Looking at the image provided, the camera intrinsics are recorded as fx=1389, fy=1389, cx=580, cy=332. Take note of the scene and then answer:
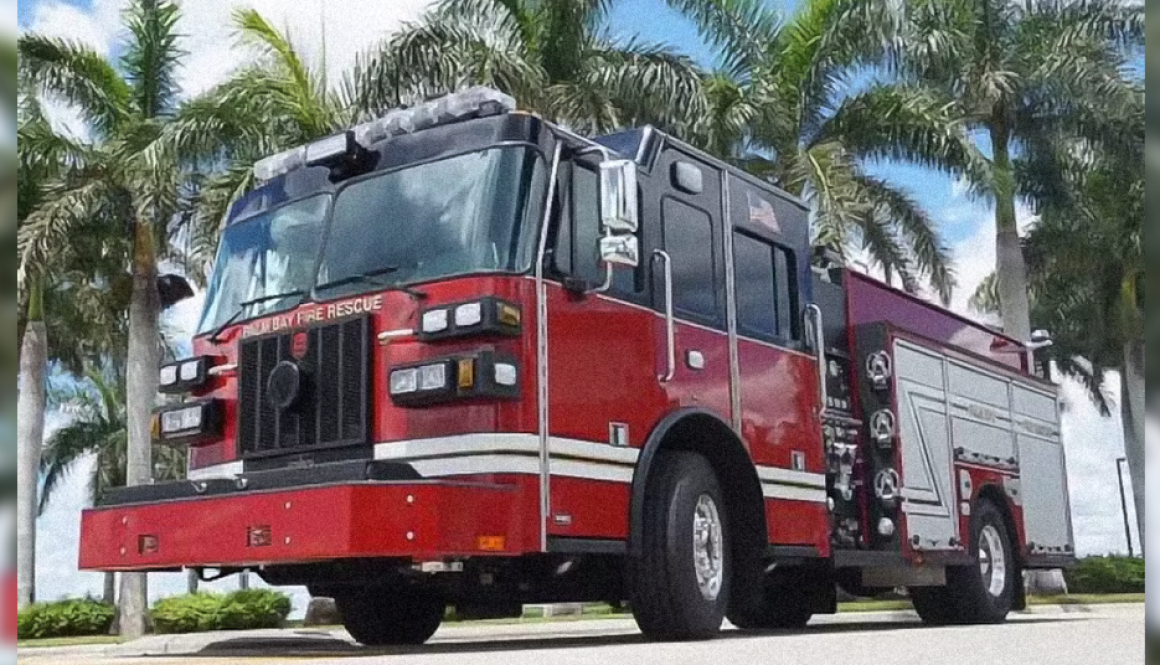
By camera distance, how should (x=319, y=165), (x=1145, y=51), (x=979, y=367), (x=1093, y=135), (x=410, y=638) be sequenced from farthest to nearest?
(x=1093, y=135), (x=979, y=367), (x=410, y=638), (x=319, y=165), (x=1145, y=51)

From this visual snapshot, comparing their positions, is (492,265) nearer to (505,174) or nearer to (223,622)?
(505,174)

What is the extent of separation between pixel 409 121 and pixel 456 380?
172 cm

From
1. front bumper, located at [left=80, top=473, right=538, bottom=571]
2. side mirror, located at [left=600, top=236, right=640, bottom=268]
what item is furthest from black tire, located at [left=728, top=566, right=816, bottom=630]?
front bumper, located at [left=80, top=473, right=538, bottom=571]

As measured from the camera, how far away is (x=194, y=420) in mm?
7719

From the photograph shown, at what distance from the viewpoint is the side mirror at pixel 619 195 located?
699 centimetres

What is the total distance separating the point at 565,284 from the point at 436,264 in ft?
2.18

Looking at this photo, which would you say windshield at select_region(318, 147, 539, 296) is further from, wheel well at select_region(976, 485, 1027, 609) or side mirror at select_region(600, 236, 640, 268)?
wheel well at select_region(976, 485, 1027, 609)

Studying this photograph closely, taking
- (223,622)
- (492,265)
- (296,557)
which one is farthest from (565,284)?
(223,622)

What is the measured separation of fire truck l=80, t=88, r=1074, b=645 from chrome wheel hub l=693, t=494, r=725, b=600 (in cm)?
2

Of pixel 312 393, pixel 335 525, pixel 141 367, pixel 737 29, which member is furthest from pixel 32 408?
pixel 335 525

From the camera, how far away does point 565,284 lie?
280 inches

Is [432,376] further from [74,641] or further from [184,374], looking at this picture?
[74,641]

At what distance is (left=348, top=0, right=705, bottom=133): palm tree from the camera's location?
58.6 feet

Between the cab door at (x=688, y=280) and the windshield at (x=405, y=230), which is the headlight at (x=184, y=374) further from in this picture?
the cab door at (x=688, y=280)
